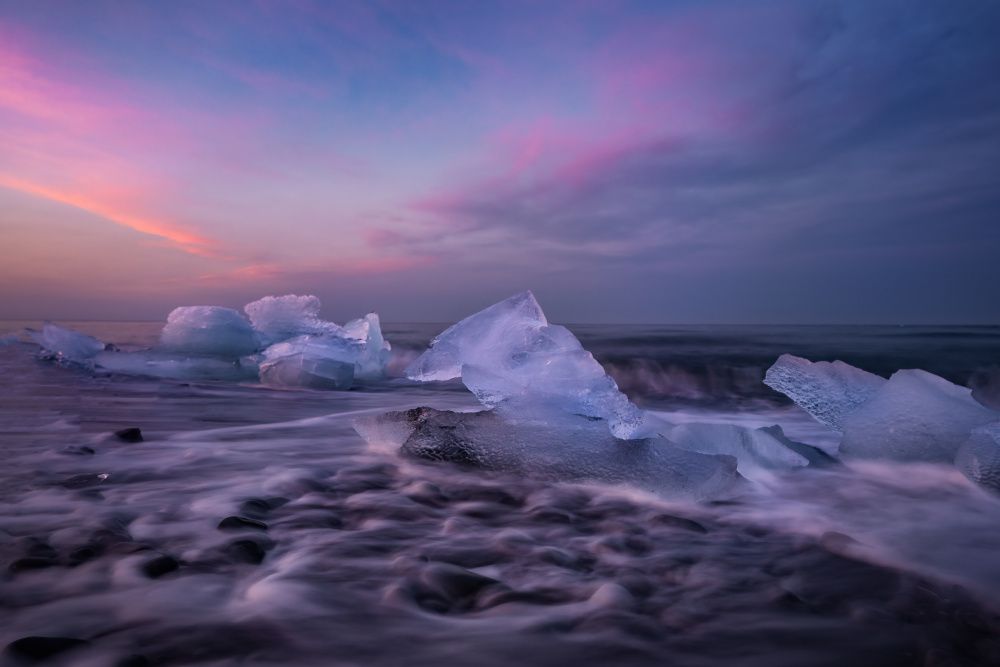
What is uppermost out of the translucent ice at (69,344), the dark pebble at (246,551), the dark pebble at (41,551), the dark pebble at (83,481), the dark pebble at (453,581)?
the translucent ice at (69,344)

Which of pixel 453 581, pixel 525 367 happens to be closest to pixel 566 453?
pixel 525 367

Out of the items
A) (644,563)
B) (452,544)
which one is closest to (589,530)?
(644,563)

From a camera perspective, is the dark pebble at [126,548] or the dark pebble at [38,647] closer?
the dark pebble at [38,647]

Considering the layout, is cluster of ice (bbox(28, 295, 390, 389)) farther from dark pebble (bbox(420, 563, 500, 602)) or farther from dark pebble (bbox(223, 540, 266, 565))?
dark pebble (bbox(420, 563, 500, 602))

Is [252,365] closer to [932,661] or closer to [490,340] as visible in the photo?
[490,340]

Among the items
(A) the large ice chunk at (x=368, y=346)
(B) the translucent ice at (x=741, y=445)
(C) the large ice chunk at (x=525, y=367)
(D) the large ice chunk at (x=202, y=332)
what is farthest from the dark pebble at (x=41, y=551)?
(D) the large ice chunk at (x=202, y=332)

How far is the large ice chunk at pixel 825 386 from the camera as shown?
3.69 m

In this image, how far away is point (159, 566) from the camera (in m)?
1.68

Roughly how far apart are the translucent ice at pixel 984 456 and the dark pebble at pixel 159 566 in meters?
3.60

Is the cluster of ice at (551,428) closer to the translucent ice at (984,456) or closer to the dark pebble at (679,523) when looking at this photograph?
the dark pebble at (679,523)

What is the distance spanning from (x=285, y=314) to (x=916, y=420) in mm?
9359

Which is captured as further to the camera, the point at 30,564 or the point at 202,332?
the point at 202,332

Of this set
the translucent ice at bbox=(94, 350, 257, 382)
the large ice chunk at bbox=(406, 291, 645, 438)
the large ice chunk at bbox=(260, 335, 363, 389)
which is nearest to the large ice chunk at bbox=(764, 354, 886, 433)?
the large ice chunk at bbox=(406, 291, 645, 438)

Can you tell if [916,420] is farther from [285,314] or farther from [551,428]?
[285,314]
